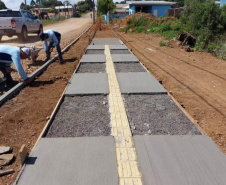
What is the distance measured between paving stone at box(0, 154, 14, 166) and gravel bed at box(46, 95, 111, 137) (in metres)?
0.64

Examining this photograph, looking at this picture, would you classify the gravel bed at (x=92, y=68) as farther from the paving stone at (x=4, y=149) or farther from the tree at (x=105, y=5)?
the tree at (x=105, y=5)

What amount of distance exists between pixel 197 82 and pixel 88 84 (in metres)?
3.16

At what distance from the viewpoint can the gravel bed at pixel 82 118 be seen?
3598 millimetres

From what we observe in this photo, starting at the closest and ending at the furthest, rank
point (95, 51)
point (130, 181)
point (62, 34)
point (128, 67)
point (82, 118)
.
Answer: point (130, 181) → point (82, 118) → point (128, 67) → point (95, 51) → point (62, 34)

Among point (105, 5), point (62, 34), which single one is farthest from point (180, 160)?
point (105, 5)

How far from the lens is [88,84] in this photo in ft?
19.1

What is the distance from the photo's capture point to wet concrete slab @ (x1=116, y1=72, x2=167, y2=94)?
533 centimetres

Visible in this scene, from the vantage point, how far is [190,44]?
13172mm

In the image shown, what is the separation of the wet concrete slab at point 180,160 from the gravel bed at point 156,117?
26cm

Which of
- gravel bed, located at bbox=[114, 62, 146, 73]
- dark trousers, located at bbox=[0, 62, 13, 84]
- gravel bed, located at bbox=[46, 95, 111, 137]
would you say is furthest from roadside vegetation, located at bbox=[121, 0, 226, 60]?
dark trousers, located at bbox=[0, 62, 13, 84]

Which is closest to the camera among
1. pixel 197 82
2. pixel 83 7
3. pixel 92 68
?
pixel 197 82

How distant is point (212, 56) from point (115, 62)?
5036 millimetres

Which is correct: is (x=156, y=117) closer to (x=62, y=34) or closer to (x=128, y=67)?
(x=128, y=67)

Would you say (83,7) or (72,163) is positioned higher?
(83,7)
